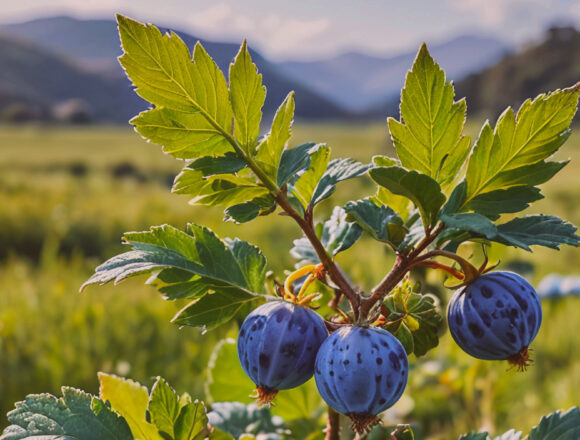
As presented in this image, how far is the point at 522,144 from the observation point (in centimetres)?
42

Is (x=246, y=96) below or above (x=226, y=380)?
above

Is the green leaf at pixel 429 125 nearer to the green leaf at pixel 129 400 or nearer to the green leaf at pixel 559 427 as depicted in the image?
the green leaf at pixel 559 427

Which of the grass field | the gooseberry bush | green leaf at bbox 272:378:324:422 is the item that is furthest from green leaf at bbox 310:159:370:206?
green leaf at bbox 272:378:324:422

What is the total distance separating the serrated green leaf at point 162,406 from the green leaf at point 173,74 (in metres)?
0.22

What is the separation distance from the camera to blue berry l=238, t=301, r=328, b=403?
413 millimetres

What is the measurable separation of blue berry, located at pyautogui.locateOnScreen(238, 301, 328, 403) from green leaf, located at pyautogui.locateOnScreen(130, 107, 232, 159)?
134mm

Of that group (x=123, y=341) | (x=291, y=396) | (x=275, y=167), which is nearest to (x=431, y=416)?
(x=123, y=341)

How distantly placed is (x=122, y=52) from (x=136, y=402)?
34 centimetres

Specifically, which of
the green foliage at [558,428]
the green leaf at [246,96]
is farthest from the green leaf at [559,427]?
the green leaf at [246,96]

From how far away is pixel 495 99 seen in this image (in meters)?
23.0

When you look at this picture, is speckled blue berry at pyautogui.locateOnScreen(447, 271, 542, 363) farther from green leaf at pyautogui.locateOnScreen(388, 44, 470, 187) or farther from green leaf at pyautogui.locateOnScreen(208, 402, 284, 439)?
green leaf at pyautogui.locateOnScreen(208, 402, 284, 439)

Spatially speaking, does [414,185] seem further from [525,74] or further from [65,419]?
[525,74]

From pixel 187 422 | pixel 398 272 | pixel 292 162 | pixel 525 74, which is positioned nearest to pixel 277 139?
pixel 292 162

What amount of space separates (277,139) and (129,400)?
0.30m
